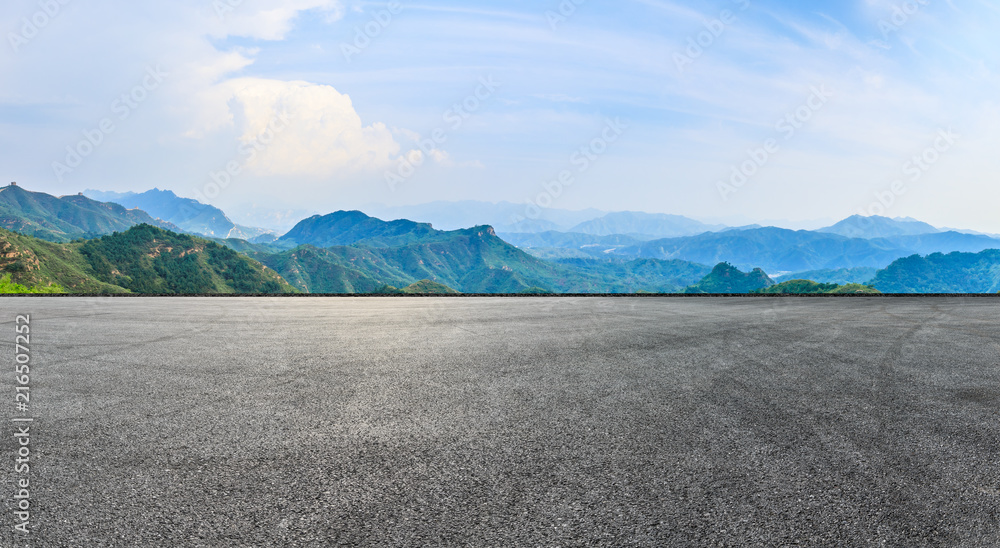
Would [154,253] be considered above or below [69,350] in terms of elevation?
above

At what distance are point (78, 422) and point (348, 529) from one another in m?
4.22

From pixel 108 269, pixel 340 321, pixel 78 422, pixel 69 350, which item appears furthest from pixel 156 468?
pixel 108 269

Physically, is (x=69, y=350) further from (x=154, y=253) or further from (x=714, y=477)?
(x=154, y=253)

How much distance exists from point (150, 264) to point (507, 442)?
161896 mm

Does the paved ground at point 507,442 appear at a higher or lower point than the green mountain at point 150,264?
lower

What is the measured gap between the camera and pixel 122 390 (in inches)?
272

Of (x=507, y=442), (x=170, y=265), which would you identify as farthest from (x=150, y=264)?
(x=507, y=442)

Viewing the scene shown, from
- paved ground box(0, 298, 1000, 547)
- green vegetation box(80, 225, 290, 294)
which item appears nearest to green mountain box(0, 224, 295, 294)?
green vegetation box(80, 225, 290, 294)

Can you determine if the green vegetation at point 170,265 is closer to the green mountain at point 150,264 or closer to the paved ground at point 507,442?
the green mountain at point 150,264

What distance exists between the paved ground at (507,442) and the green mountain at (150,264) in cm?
11178

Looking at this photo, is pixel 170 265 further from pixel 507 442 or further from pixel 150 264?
pixel 507 442

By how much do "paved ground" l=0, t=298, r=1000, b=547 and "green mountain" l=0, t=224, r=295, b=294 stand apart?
11178 cm

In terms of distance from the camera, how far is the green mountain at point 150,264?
107 m

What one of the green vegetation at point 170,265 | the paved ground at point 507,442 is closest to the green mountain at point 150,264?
the green vegetation at point 170,265
